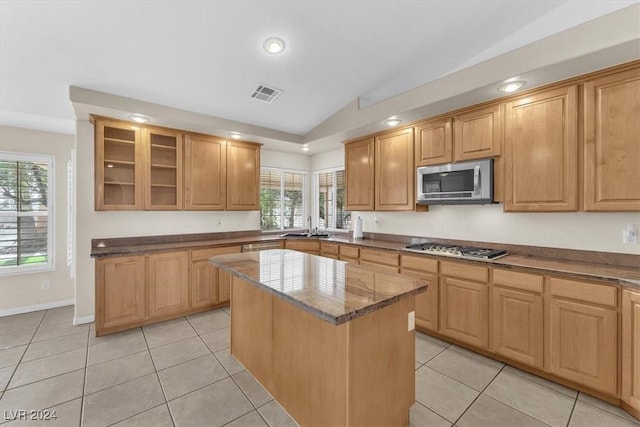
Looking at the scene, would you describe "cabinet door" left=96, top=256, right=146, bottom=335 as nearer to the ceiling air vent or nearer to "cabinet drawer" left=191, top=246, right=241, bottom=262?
"cabinet drawer" left=191, top=246, right=241, bottom=262

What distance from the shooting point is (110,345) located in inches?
115

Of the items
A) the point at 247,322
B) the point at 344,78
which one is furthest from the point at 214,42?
the point at 247,322

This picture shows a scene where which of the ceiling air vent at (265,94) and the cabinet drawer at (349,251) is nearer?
the ceiling air vent at (265,94)

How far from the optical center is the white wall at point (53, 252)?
147 inches

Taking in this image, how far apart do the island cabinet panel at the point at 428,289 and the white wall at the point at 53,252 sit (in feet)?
15.8

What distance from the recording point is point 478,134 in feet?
9.48

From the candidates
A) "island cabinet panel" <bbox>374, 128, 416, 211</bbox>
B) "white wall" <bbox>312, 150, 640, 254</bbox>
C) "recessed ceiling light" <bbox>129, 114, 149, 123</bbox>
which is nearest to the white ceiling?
"recessed ceiling light" <bbox>129, 114, 149, 123</bbox>

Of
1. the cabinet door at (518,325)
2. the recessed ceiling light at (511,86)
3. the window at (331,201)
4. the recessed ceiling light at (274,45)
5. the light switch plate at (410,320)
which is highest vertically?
the recessed ceiling light at (274,45)

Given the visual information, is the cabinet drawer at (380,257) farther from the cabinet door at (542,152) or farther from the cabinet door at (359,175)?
the cabinet door at (542,152)

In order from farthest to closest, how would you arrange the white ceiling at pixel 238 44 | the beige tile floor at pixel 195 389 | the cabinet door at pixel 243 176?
the cabinet door at pixel 243 176, the white ceiling at pixel 238 44, the beige tile floor at pixel 195 389

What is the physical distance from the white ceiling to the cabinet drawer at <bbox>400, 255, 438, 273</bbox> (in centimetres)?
197

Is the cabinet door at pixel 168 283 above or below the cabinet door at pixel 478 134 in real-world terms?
below

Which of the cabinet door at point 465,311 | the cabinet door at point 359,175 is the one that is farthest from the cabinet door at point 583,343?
the cabinet door at point 359,175

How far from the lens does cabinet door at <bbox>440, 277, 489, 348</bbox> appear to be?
8.54 ft
